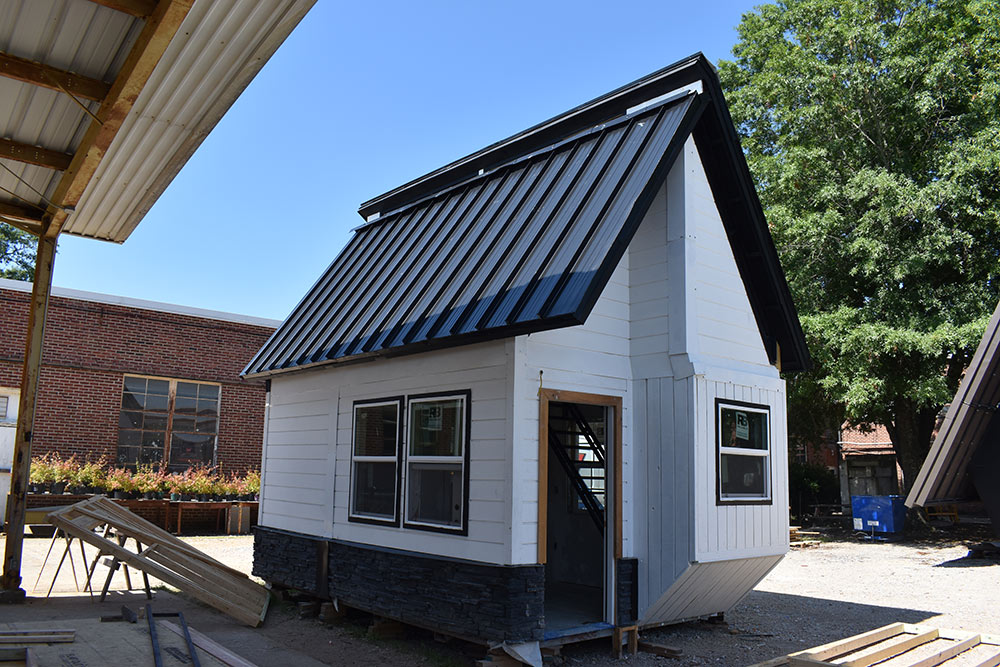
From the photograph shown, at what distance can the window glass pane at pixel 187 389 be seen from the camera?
1975cm

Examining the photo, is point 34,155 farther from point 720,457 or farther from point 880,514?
point 880,514

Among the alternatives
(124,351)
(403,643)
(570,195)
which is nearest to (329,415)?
(403,643)

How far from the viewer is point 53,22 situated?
618 centimetres

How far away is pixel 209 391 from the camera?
20.2 m

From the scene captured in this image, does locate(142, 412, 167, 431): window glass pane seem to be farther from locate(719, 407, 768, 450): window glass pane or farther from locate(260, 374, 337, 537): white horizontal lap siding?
locate(719, 407, 768, 450): window glass pane

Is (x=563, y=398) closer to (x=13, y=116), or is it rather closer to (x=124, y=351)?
(x=13, y=116)

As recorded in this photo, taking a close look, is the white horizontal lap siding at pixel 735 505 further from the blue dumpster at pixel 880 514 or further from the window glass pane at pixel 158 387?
the window glass pane at pixel 158 387

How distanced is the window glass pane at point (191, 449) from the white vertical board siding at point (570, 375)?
49.0 feet

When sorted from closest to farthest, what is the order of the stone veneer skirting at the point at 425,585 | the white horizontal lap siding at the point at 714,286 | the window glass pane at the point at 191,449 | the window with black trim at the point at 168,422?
the stone veneer skirting at the point at 425,585
the white horizontal lap siding at the point at 714,286
the window with black trim at the point at 168,422
the window glass pane at the point at 191,449

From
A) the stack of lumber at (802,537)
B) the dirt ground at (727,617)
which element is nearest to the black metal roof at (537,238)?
the dirt ground at (727,617)

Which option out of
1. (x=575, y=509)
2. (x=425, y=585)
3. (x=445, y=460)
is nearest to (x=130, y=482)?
(x=575, y=509)

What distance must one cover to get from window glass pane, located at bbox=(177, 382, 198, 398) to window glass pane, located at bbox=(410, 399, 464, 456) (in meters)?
13.4

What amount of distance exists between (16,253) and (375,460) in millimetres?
42104

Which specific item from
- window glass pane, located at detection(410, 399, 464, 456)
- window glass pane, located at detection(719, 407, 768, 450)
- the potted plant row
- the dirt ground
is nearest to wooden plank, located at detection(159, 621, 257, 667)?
the dirt ground
